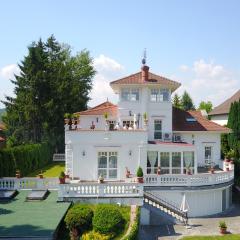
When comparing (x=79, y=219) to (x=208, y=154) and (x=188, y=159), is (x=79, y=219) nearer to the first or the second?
(x=188, y=159)

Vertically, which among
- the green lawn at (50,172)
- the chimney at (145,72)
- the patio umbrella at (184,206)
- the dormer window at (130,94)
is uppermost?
the chimney at (145,72)

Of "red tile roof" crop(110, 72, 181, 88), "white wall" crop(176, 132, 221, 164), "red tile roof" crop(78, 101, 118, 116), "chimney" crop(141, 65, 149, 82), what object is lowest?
"white wall" crop(176, 132, 221, 164)

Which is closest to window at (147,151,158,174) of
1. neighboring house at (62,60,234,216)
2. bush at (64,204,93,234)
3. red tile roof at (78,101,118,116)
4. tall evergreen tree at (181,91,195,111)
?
neighboring house at (62,60,234,216)

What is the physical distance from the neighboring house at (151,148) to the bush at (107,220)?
325 cm

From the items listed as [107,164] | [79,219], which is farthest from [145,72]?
[79,219]

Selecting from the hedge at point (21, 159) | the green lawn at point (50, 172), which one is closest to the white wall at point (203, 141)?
the green lawn at point (50, 172)

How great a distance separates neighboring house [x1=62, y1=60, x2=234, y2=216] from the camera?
29.2m

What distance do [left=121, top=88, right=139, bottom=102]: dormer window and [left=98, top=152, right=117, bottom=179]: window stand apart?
602 cm

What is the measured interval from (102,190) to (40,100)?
3610 centimetres

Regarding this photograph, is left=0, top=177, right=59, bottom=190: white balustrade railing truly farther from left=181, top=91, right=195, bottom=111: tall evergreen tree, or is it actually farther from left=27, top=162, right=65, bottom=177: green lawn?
left=181, top=91, right=195, bottom=111: tall evergreen tree

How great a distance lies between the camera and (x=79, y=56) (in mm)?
72812

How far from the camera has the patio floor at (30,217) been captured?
18.5 metres

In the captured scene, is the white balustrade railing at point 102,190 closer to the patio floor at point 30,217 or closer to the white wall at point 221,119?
the patio floor at point 30,217

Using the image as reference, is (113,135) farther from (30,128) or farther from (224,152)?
(30,128)
